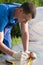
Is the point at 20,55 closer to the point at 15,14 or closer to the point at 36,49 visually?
the point at 15,14

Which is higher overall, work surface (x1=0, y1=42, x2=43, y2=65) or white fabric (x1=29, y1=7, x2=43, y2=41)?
white fabric (x1=29, y1=7, x2=43, y2=41)

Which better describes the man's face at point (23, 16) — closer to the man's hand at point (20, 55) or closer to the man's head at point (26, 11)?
the man's head at point (26, 11)

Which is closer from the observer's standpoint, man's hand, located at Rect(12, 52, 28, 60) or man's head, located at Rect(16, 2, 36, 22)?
man's head, located at Rect(16, 2, 36, 22)

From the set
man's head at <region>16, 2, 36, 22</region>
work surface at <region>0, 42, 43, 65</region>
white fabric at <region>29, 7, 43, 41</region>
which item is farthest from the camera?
white fabric at <region>29, 7, 43, 41</region>

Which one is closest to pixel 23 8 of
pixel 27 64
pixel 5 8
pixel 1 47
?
pixel 5 8

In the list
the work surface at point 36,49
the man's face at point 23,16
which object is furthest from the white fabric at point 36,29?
the man's face at point 23,16

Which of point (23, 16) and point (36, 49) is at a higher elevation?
point (23, 16)

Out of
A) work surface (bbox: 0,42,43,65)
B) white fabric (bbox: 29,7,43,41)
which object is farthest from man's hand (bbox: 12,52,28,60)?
white fabric (bbox: 29,7,43,41)

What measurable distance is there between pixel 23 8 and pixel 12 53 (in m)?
0.43

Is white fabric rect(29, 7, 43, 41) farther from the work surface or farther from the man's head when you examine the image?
the man's head

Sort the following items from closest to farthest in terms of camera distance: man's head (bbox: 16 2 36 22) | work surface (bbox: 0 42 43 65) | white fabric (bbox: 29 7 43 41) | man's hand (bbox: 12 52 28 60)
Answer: man's head (bbox: 16 2 36 22), man's hand (bbox: 12 52 28 60), work surface (bbox: 0 42 43 65), white fabric (bbox: 29 7 43 41)

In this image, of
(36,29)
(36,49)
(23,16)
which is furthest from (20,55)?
(36,29)

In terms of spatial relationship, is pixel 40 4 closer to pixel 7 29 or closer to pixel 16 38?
→ pixel 16 38

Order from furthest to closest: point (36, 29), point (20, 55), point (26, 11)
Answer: point (36, 29) → point (20, 55) → point (26, 11)
